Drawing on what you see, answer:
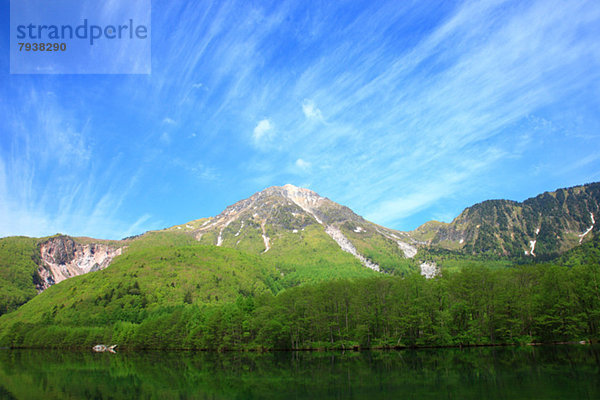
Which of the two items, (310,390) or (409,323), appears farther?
(409,323)

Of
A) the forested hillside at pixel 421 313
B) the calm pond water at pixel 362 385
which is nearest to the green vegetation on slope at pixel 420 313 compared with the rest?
the forested hillside at pixel 421 313

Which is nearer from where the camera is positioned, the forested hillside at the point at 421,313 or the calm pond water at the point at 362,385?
the calm pond water at the point at 362,385

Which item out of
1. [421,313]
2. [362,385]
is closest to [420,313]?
[421,313]

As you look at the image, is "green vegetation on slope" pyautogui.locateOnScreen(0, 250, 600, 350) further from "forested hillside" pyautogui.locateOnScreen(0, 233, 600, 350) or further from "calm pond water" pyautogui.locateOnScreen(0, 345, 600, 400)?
"calm pond water" pyautogui.locateOnScreen(0, 345, 600, 400)

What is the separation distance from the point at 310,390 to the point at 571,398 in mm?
18930

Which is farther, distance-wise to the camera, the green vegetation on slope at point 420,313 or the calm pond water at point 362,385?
the green vegetation on slope at point 420,313

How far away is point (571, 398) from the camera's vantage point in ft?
74.9

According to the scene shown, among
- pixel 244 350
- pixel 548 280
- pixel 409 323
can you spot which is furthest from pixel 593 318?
pixel 244 350

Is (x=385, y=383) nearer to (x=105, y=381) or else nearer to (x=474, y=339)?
(x=105, y=381)

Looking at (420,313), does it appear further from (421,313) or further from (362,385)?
(362,385)

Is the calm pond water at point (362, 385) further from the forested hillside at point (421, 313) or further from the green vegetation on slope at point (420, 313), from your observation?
the forested hillside at point (421, 313)

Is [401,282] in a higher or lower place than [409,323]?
higher

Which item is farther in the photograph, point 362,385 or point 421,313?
point 421,313

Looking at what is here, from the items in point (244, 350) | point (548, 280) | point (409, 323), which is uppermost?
point (548, 280)
